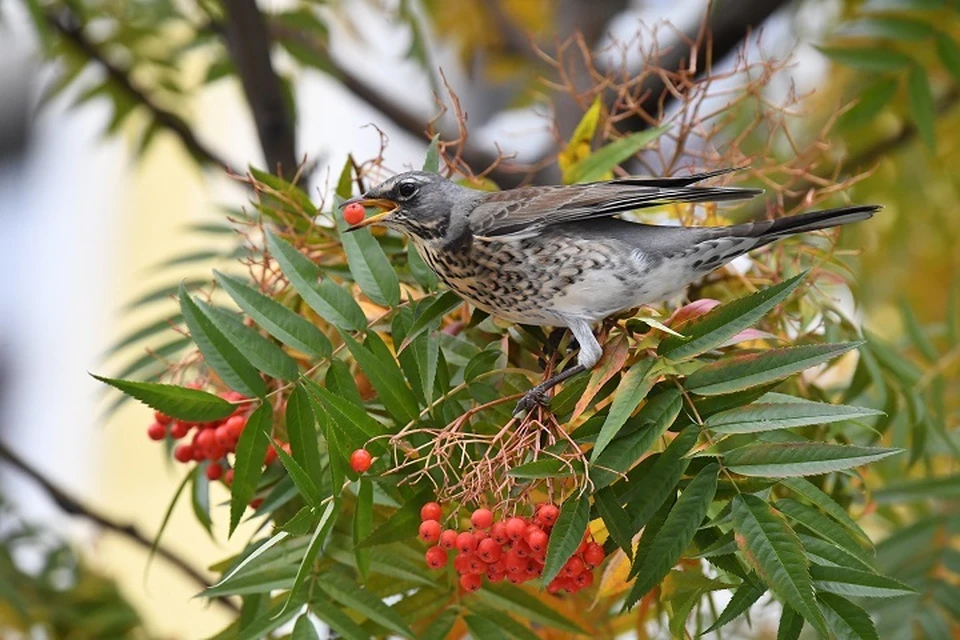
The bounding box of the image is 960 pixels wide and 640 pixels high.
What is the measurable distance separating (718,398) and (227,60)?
1.45 metres

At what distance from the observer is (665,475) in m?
0.91

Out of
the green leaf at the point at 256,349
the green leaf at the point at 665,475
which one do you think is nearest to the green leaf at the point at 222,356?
the green leaf at the point at 256,349

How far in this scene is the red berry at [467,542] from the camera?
0.96m

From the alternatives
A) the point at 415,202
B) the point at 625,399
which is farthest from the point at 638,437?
the point at 415,202

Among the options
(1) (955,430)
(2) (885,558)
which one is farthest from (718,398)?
(1) (955,430)

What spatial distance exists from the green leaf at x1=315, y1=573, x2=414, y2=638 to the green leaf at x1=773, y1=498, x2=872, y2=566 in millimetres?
335

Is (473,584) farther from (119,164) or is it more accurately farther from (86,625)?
(119,164)

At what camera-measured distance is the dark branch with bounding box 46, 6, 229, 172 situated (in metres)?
2.04

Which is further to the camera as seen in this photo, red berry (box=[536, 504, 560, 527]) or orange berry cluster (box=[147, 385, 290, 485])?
orange berry cluster (box=[147, 385, 290, 485])

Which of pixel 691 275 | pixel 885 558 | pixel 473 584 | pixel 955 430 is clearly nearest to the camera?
pixel 473 584

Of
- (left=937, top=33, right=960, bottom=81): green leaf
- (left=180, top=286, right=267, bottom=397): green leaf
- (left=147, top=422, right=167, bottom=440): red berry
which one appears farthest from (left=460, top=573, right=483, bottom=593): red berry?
(left=937, top=33, right=960, bottom=81): green leaf

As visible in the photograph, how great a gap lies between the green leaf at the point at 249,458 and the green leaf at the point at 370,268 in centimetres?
13

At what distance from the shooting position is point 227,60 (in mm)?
2141

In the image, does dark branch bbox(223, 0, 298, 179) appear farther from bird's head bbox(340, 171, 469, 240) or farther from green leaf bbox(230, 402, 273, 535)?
green leaf bbox(230, 402, 273, 535)
